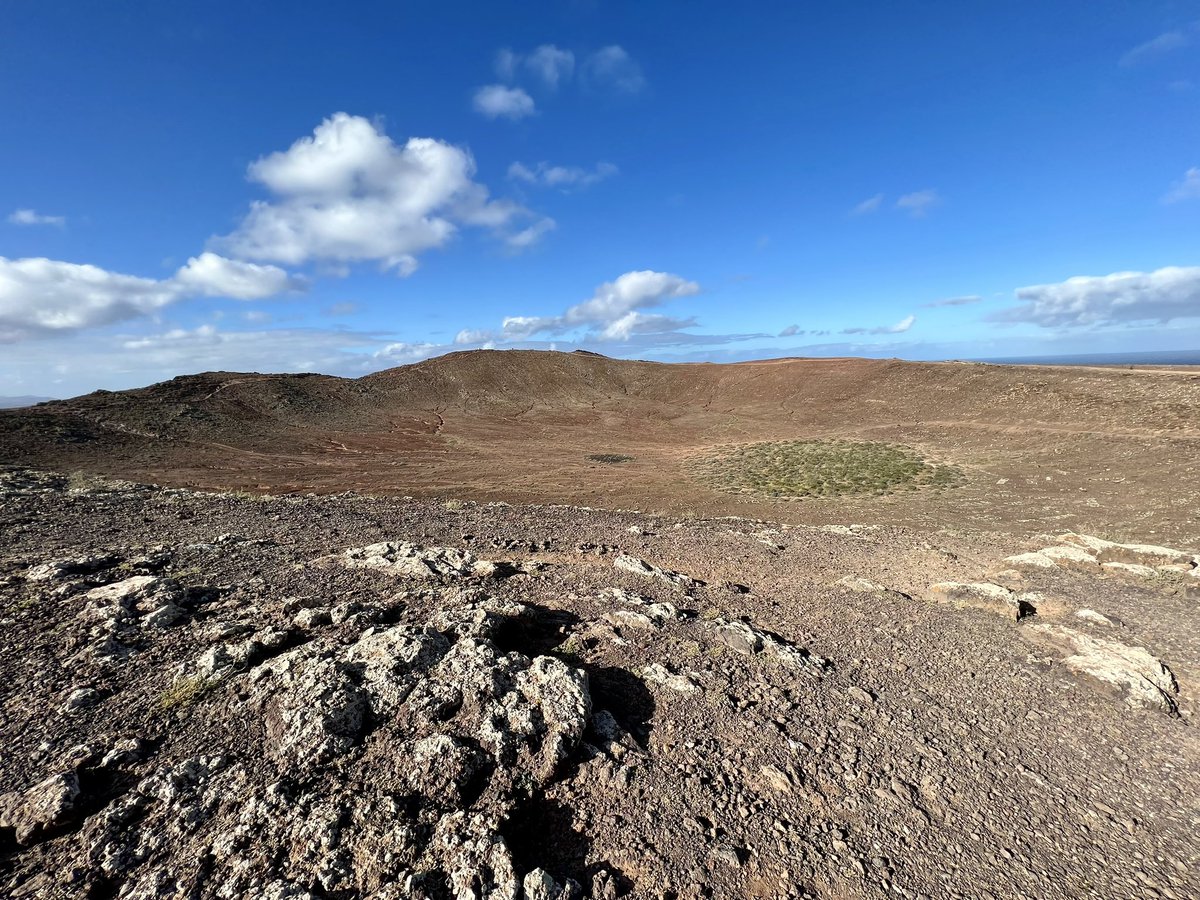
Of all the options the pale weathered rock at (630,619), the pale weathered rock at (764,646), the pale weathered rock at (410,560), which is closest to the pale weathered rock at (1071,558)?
the pale weathered rock at (764,646)

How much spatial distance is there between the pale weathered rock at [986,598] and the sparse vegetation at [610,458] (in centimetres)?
2151

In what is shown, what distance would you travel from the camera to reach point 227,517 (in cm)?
1080

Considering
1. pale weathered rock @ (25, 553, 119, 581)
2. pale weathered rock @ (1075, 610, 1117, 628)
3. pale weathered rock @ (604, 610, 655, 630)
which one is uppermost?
pale weathered rock @ (25, 553, 119, 581)

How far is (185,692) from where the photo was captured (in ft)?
13.7

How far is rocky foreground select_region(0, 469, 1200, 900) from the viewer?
123 inches

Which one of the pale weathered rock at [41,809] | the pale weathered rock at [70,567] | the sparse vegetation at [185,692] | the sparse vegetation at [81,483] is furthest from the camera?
the sparse vegetation at [81,483]

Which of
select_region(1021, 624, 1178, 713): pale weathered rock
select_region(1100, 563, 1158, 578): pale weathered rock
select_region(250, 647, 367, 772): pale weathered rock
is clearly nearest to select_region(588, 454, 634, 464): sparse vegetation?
select_region(1100, 563, 1158, 578): pale weathered rock

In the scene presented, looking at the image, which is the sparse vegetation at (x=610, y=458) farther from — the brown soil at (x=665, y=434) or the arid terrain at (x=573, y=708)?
the arid terrain at (x=573, y=708)

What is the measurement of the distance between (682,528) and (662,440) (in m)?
24.7

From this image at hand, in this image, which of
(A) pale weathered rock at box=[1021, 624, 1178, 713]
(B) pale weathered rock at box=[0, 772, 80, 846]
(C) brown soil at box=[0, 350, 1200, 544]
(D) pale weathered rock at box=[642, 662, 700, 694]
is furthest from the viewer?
(C) brown soil at box=[0, 350, 1200, 544]

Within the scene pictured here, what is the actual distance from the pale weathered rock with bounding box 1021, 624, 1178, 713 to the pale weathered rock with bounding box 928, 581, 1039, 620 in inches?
25.9

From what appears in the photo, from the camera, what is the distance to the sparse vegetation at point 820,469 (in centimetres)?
2139

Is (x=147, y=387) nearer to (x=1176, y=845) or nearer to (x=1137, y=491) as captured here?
(x=1176, y=845)

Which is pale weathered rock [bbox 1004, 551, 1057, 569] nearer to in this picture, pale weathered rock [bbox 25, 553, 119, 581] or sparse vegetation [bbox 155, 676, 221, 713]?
sparse vegetation [bbox 155, 676, 221, 713]
